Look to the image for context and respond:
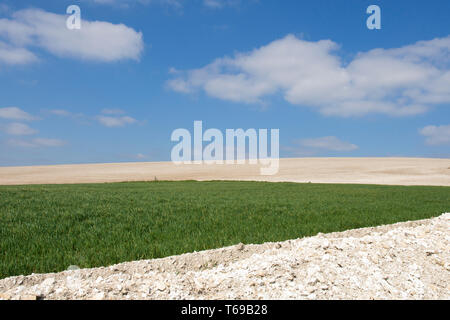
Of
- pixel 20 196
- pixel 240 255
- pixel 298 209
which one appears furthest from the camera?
pixel 20 196

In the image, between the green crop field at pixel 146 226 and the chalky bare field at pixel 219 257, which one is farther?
the green crop field at pixel 146 226

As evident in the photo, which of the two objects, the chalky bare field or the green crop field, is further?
the green crop field

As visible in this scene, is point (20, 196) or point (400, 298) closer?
point (400, 298)

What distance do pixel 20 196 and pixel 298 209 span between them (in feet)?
40.7

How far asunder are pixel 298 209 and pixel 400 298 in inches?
326

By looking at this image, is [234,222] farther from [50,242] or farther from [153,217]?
[50,242]

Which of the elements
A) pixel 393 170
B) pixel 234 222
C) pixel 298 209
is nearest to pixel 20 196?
pixel 234 222

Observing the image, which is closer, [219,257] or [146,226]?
[219,257]

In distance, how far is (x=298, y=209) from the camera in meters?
12.8
